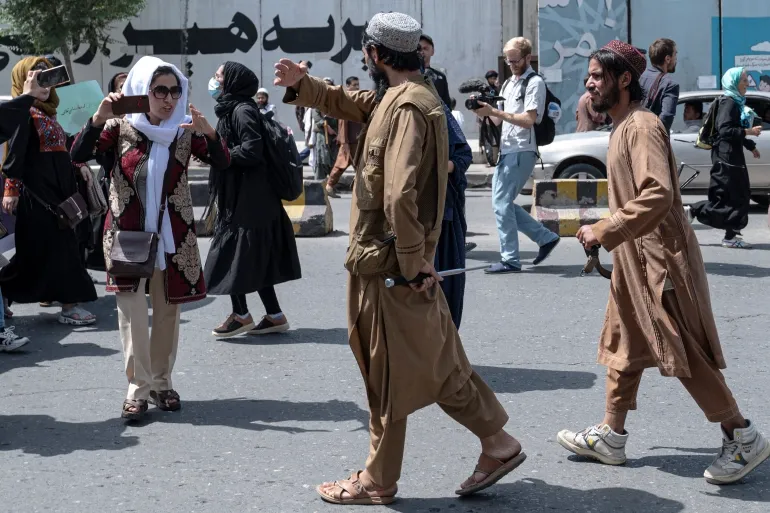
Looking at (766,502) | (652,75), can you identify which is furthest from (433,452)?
(652,75)

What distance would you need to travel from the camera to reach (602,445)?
191 inches

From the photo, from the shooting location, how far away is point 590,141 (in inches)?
557

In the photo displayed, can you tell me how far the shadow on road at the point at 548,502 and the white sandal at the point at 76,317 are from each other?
13.4 ft

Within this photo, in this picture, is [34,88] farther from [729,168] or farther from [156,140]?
[729,168]

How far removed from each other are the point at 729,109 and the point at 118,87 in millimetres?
5376

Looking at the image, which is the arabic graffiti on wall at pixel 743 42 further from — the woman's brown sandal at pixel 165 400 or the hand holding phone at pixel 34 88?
the hand holding phone at pixel 34 88

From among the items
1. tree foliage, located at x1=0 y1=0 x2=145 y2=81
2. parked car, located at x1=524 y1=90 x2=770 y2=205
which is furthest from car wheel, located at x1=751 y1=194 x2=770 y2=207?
tree foliage, located at x1=0 y1=0 x2=145 y2=81

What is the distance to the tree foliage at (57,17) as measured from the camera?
79.4ft

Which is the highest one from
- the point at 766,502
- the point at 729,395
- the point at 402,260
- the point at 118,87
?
the point at 118,87

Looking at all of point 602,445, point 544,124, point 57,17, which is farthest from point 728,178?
point 57,17

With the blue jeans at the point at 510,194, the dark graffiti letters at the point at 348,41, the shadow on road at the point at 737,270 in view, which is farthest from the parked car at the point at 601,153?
the dark graffiti letters at the point at 348,41

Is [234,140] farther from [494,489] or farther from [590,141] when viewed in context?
[590,141]

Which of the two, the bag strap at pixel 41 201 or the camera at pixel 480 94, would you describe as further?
the camera at pixel 480 94

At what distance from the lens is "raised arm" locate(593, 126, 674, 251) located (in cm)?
432
